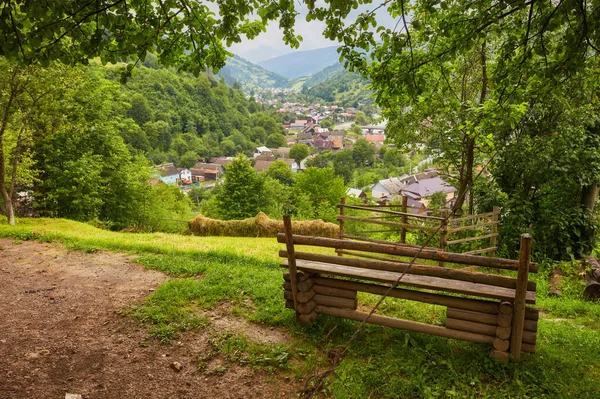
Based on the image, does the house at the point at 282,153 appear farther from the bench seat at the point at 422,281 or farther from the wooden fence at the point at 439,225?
the bench seat at the point at 422,281

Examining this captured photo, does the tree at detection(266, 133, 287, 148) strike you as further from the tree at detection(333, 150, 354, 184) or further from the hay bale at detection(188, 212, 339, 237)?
the hay bale at detection(188, 212, 339, 237)

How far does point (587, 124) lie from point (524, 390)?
9194 mm

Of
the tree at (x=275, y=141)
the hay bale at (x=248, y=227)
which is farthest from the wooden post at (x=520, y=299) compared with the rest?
the tree at (x=275, y=141)

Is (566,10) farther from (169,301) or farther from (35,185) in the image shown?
(35,185)

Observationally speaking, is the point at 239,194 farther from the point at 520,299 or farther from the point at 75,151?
the point at 520,299

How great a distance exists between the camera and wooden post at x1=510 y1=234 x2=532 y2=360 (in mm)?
4258

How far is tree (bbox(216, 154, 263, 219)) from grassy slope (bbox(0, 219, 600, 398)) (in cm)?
2408

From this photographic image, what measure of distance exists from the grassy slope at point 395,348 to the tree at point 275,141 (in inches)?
4668

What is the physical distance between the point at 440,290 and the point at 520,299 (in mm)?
891

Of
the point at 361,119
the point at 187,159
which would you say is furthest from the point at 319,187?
the point at 361,119

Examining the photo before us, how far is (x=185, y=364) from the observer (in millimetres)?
4887

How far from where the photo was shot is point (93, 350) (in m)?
5.23

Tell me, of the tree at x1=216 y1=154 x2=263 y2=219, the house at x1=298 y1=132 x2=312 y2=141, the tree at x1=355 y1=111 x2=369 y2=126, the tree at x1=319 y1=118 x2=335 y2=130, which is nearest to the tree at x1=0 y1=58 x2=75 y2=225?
the tree at x1=216 y1=154 x2=263 y2=219

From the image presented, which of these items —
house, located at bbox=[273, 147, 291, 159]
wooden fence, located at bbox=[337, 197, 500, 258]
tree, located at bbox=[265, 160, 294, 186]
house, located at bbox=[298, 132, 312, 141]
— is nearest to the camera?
wooden fence, located at bbox=[337, 197, 500, 258]
